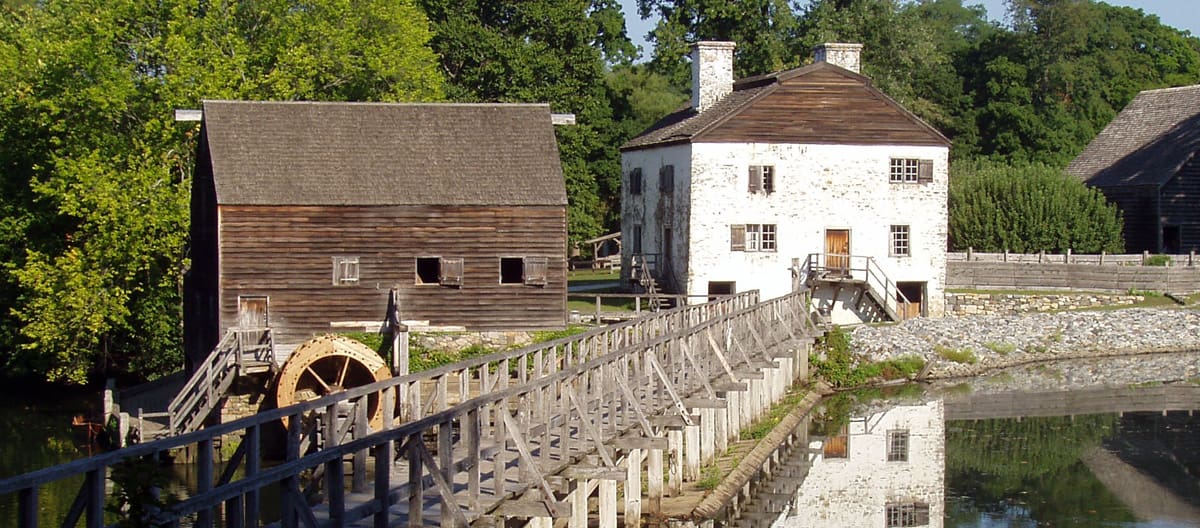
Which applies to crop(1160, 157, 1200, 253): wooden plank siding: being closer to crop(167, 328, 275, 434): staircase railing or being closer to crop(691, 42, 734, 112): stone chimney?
crop(691, 42, 734, 112): stone chimney

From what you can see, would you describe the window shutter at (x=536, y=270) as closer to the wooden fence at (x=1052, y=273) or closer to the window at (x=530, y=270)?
the window at (x=530, y=270)

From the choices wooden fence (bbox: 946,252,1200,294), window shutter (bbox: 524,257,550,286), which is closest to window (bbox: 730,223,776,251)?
wooden fence (bbox: 946,252,1200,294)

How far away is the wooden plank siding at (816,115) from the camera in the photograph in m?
44.6

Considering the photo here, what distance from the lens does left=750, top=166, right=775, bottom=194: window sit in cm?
4478

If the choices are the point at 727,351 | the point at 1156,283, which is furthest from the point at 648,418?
the point at 1156,283

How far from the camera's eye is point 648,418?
21656 mm

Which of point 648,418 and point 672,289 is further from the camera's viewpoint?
point 672,289

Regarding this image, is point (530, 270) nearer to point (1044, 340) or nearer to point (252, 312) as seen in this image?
point (252, 312)

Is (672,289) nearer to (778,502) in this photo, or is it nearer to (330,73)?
(330,73)

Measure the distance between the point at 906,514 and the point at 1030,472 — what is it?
16.4ft

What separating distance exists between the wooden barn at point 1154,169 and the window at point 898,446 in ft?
85.9

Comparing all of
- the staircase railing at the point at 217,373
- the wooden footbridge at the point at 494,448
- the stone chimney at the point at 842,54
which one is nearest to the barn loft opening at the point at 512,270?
the wooden footbridge at the point at 494,448

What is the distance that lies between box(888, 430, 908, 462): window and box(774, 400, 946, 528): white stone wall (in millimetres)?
114

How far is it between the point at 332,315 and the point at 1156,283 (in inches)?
1122
